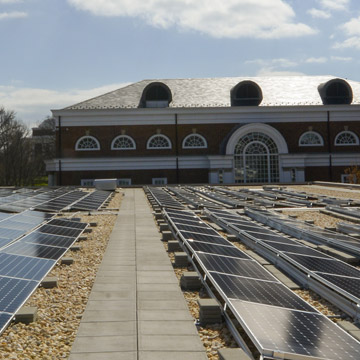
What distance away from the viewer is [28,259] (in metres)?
10.0

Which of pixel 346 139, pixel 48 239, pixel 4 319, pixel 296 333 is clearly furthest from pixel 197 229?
pixel 346 139

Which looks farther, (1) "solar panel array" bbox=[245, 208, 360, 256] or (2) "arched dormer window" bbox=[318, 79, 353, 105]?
(2) "arched dormer window" bbox=[318, 79, 353, 105]

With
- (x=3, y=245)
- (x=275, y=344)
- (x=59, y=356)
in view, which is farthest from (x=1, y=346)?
(x=3, y=245)

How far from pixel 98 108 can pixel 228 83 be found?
1556cm

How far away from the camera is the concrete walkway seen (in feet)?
19.6

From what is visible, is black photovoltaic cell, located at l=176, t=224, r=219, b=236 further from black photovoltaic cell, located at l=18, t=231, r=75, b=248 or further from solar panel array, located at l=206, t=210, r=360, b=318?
black photovoltaic cell, located at l=18, t=231, r=75, b=248

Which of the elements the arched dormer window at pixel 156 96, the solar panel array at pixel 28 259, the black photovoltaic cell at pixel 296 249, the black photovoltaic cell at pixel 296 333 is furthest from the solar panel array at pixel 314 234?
the arched dormer window at pixel 156 96

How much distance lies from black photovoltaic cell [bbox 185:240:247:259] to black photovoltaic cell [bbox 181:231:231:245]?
554 mm

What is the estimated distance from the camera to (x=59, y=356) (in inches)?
232

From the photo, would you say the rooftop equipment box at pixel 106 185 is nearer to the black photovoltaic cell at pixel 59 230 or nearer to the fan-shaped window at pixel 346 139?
the black photovoltaic cell at pixel 59 230

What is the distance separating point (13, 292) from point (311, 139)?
153ft

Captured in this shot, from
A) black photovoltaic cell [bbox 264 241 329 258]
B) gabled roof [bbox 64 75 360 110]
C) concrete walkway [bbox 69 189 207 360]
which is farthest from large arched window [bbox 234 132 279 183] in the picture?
black photovoltaic cell [bbox 264 241 329 258]

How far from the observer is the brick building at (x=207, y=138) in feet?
161

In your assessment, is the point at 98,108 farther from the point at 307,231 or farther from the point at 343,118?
the point at 307,231
